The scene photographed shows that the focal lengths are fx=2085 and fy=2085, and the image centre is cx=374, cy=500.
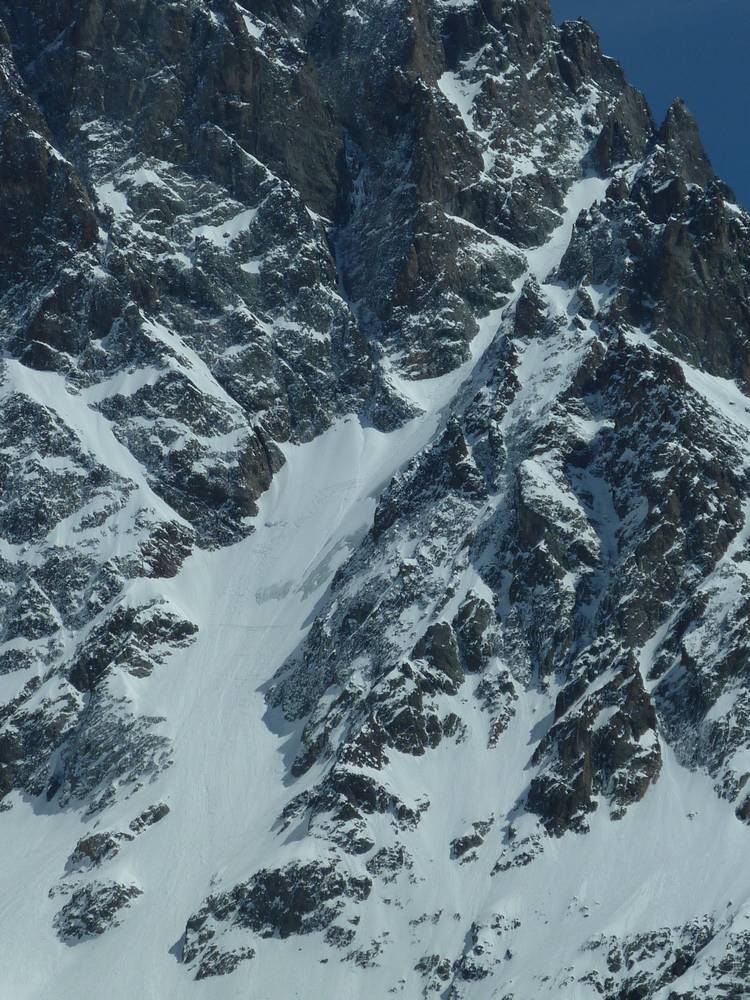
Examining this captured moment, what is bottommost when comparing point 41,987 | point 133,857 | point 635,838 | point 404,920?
point 41,987

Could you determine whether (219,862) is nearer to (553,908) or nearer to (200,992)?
(200,992)

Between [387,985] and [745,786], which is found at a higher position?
[745,786]

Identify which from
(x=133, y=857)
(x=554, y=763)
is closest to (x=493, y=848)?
(x=554, y=763)

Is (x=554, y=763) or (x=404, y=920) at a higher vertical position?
(x=554, y=763)

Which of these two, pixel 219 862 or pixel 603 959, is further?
pixel 219 862

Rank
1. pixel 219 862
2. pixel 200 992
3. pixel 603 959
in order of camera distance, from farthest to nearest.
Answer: pixel 219 862
pixel 200 992
pixel 603 959

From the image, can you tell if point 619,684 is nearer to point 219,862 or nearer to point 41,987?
point 219,862

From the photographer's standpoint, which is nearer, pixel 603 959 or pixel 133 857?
pixel 603 959

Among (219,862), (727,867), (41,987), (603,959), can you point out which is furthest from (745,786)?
(41,987)

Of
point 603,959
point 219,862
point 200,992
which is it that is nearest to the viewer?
point 603,959
